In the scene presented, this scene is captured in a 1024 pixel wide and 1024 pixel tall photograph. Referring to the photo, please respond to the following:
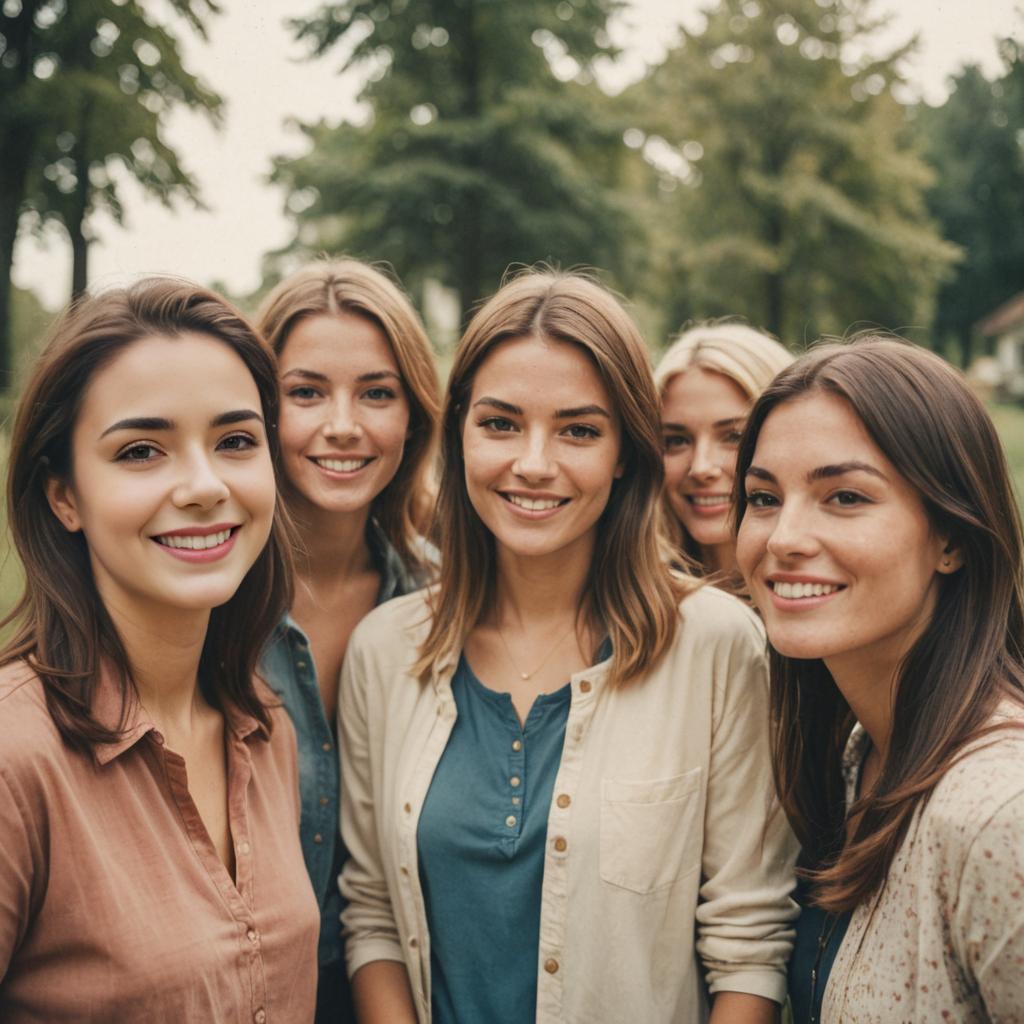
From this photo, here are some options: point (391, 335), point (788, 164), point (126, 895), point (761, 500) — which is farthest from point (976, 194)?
point (126, 895)

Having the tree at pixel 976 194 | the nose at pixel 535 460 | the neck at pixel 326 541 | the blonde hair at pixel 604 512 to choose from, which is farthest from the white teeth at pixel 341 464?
the tree at pixel 976 194

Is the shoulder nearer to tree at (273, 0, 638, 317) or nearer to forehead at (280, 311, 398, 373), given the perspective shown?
forehead at (280, 311, 398, 373)

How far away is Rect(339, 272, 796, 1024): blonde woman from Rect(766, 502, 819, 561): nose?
0.60m

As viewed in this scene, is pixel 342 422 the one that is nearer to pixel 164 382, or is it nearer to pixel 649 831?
pixel 164 382

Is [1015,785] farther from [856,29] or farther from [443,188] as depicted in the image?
[856,29]

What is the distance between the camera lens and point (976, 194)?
47.8 metres

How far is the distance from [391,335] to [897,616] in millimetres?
2045

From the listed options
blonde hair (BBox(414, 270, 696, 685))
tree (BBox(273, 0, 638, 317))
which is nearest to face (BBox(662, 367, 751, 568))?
blonde hair (BBox(414, 270, 696, 685))

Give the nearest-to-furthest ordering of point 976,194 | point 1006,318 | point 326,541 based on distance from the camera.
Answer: point 326,541, point 1006,318, point 976,194

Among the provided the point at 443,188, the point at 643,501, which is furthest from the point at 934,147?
the point at 643,501

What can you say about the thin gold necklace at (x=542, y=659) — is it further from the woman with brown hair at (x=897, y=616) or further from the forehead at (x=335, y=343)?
the forehead at (x=335, y=343)

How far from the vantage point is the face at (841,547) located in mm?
2400

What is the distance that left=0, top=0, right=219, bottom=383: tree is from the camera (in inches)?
329

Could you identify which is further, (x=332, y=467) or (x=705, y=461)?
(x=705, y=461)
